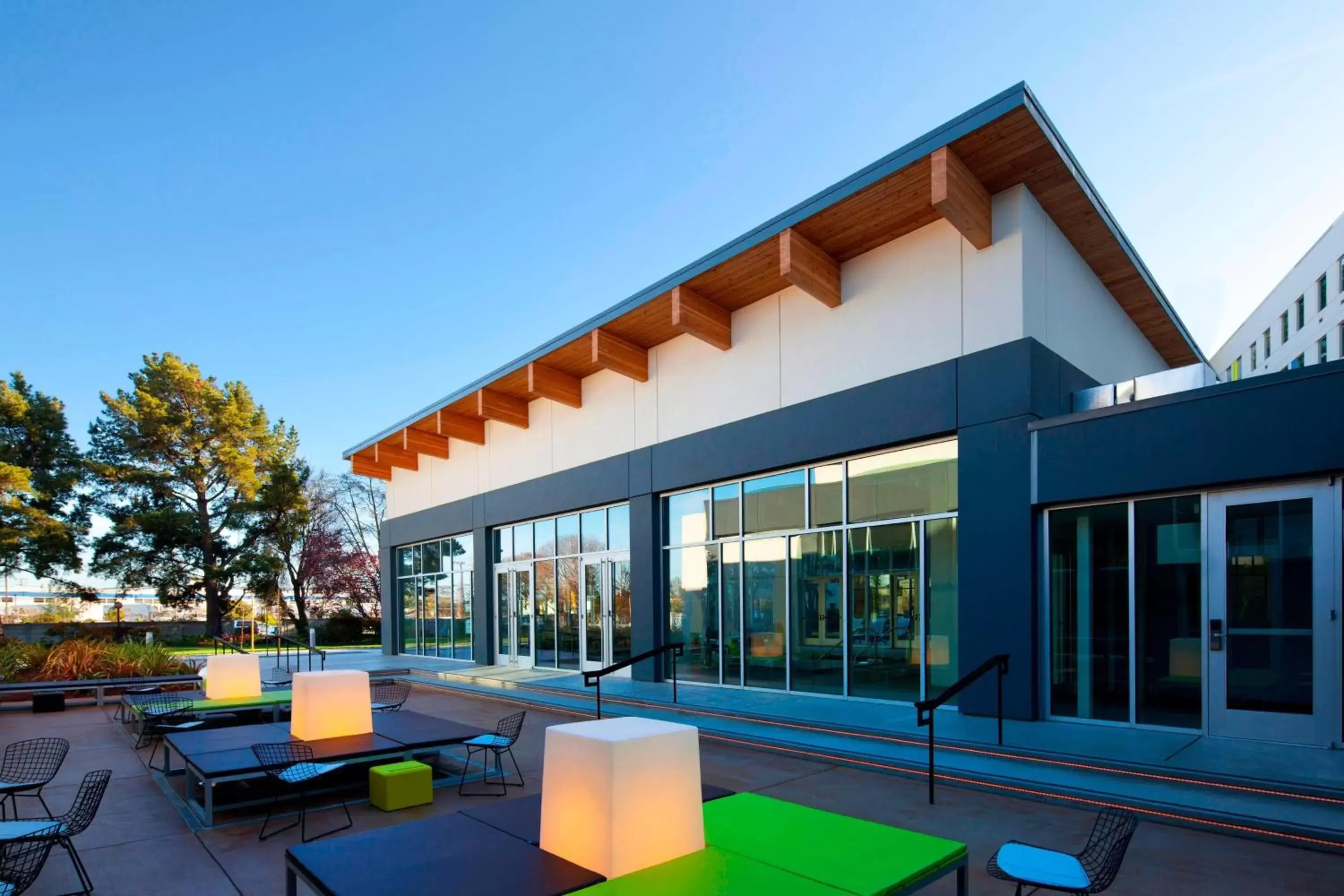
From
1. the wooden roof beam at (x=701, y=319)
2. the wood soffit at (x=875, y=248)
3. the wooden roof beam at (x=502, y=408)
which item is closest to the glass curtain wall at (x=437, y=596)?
the wooden roof beam at (x=502, y=408)

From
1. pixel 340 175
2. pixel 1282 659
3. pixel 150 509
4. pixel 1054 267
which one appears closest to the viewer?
pixel 1282 659

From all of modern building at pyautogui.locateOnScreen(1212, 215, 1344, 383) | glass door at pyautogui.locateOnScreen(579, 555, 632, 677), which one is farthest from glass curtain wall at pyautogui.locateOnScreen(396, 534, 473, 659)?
modern building at pyautogui.locateOnScreen(1212, 215, 1344, 383)

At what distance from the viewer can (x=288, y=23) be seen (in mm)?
16297

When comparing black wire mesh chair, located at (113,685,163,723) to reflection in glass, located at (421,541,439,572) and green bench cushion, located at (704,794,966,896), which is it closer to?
reflection in glass, located at (421,541,439,572)

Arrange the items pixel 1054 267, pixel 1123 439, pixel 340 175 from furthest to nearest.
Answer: pixel 340 175
pixel 1054 267
pixel 1123 439

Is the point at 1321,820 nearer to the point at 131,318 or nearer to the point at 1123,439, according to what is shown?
the point at 1123,439

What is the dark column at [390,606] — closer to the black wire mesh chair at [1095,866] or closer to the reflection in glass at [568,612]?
A: the reflection in glass at [568,612]

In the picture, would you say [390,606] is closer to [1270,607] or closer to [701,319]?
[701,319]

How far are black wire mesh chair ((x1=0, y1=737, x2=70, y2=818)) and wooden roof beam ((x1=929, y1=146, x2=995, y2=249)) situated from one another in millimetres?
10101

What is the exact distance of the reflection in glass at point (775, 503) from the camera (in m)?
11.8

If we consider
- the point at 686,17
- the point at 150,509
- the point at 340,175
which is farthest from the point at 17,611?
the point at 686,17

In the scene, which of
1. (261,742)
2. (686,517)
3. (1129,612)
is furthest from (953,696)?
(261,742)

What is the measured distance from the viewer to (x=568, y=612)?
16.9 metres

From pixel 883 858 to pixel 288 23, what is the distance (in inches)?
759
